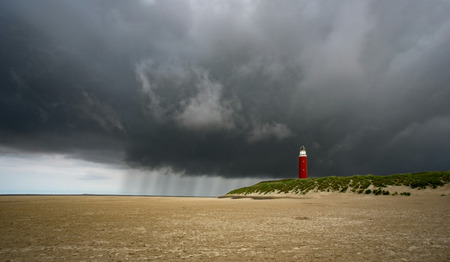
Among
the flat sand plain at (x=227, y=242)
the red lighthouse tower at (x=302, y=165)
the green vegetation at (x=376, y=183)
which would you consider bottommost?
the flat sand plain at (x=227, y=242)

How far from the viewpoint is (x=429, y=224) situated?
1223 centimetres

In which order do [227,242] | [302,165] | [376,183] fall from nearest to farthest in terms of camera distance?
[227,242], [376,183], [302,165]

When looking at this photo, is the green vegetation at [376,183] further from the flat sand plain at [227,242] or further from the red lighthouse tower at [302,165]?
the flat sand plain at [227,242]

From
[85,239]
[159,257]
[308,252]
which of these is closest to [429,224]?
[308,252]

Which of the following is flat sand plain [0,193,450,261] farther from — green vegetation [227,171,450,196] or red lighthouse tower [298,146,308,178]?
red lighthouse tower [298,146,308,178]

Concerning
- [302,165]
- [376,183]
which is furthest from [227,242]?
[302,165]

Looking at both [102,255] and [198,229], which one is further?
[198,229]

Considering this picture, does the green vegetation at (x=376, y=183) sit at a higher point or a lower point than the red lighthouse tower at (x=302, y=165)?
lower

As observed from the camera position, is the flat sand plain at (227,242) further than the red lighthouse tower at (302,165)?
No

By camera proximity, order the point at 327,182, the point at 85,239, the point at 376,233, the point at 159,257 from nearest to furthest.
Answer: the point at 159,257 < the point at 85,239 < the point at 376,233 < the point at 327,182

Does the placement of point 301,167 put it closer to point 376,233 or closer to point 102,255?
point 376,233

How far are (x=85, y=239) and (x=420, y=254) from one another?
459 inches

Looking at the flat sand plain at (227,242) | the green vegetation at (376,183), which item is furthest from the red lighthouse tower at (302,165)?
the flat sand plain at (227,242)

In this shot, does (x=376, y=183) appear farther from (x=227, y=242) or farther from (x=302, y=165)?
(x=227, y=242)
